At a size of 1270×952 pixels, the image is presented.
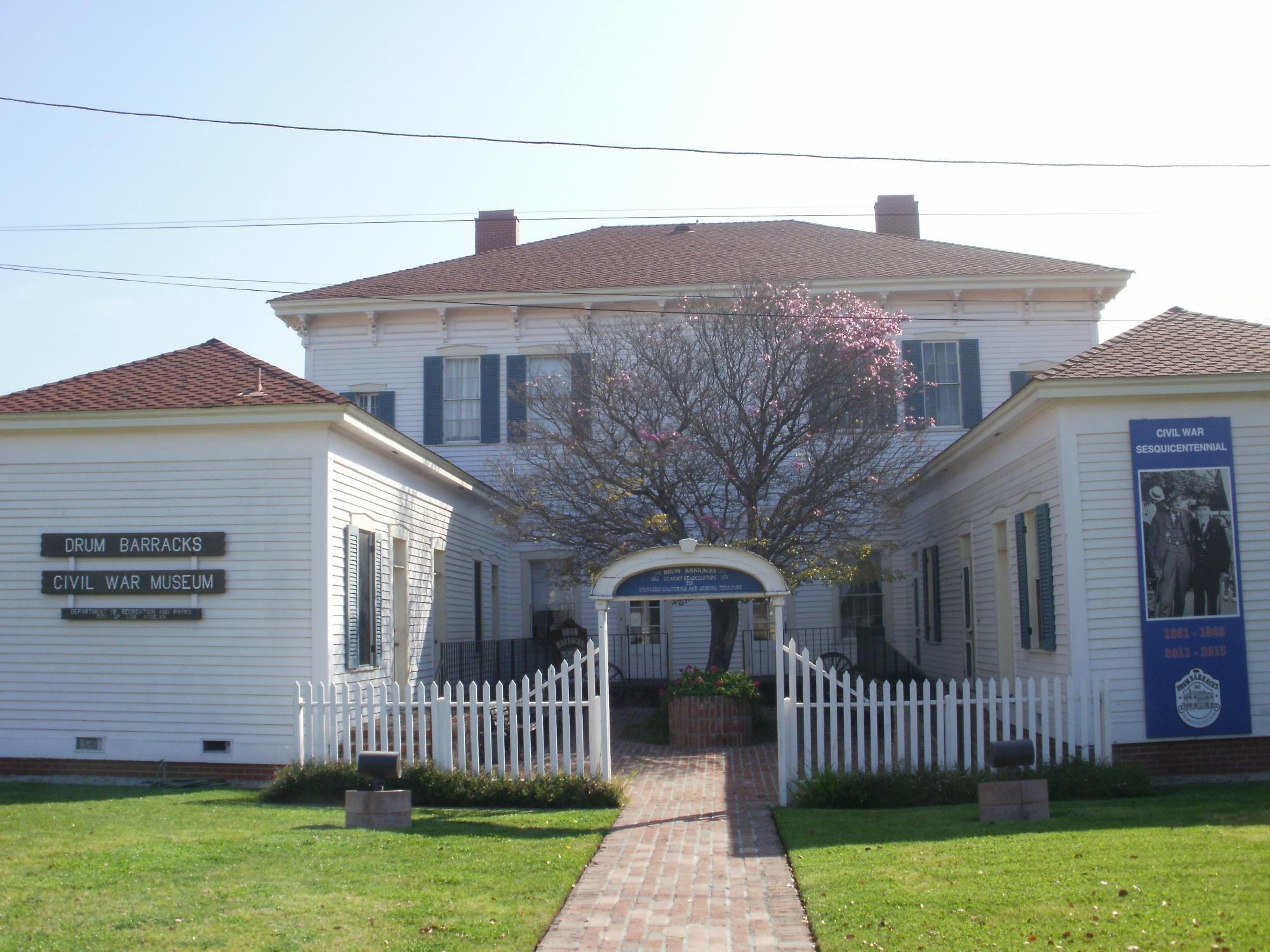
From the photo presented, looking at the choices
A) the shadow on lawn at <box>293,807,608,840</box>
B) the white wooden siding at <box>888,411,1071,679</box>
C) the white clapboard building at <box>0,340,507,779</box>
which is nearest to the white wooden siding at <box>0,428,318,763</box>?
the white clapboard building at <box>0,340,507,779</box>

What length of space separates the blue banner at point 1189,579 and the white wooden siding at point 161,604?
895 cm

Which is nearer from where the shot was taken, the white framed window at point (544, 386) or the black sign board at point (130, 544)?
the black sign board at point (130, 544)

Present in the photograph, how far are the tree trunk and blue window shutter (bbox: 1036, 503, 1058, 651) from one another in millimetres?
5183

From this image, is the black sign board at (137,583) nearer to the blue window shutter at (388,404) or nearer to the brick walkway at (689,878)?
the brick walkway at (689,878)

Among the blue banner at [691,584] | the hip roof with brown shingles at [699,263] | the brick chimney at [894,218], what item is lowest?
the blue banner at [691,584]

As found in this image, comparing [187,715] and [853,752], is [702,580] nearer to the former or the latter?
[853,752]

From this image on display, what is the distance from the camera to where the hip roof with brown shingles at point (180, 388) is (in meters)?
13.7

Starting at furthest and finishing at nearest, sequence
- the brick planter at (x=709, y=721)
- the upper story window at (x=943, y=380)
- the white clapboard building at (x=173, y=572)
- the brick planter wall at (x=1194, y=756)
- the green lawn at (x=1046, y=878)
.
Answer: the upper story window at (x=943, y=380) < the brick planter at (x=709, y=721) < the white clapboard building at (x=173, y=572) < the brick planter wall at (x=1194, y=756) < the green lawn at (x=1046, y=878)

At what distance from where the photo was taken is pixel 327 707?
12445 millimetres

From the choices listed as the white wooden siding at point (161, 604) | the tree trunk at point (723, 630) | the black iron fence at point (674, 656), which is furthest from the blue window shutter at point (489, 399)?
the white wooden siding at point (161, 604)

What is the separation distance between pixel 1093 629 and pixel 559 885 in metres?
7.17

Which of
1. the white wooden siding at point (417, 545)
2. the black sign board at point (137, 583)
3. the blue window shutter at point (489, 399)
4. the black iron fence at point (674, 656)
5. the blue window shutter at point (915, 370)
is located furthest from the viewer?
the blue window shutter at point (489, 399)

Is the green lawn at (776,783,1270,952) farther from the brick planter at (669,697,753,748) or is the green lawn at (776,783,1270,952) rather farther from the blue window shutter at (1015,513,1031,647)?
the brick planter at (669,697,753,748)

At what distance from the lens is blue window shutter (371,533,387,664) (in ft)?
49.9
